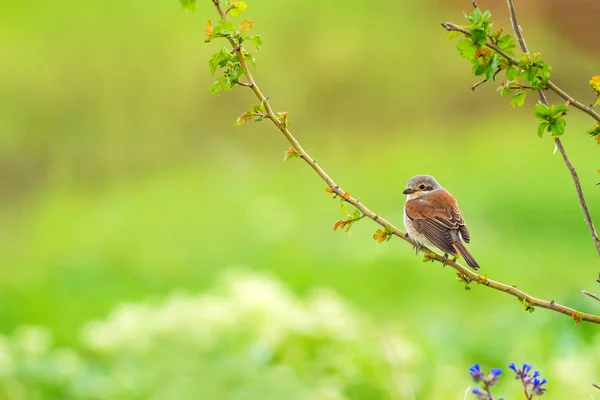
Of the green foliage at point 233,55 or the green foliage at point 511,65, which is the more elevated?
the green foliage at point 233,55

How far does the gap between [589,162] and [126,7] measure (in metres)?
3.67

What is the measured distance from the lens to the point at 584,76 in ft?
16.1

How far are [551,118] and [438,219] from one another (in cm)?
96

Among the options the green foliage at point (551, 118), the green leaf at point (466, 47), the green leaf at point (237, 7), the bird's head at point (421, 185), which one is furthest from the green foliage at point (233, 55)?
the bird's head at point (421, 185)

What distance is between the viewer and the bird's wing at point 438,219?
6.13 feet

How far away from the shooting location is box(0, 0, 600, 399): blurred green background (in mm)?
2473

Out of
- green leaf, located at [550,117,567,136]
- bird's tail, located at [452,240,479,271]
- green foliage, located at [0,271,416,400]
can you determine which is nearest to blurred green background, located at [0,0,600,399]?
green foliage, located at [0,271,416,400]

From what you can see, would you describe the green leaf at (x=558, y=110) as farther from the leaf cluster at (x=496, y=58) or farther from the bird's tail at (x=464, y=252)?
the bird's tail at (x=464, y=252)

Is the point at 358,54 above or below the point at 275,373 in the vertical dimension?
above

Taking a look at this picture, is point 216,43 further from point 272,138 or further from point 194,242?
point 194,242

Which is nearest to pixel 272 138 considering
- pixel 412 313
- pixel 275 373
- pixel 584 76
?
pixel 584 76

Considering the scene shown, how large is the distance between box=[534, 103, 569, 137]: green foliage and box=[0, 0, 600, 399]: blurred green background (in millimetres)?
1146

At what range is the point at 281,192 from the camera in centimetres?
480

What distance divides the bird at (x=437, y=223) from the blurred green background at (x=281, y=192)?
419mm
